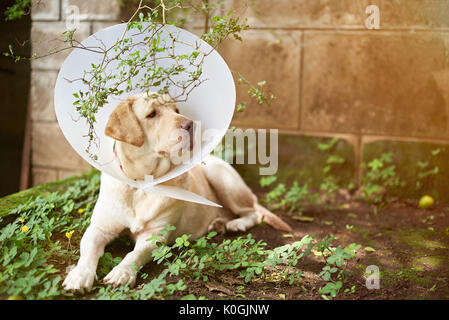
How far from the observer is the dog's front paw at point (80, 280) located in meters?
2.10

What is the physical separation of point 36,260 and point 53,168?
2.43m

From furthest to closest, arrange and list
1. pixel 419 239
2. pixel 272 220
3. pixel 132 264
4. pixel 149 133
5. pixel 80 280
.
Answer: pixel 272 220
pixel 419 239
pixel 149 133
pixel 132 264
pixel 80 280

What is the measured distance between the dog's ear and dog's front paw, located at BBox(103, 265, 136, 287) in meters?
0.71

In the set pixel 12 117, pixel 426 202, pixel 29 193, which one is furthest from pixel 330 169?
pixel 12 117

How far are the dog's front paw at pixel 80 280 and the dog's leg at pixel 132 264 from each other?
9cm

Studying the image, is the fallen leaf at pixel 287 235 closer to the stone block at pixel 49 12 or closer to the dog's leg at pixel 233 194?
the dog's leg at pixel 233 194

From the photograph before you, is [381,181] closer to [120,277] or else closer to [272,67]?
[272,67]

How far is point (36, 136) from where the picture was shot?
4.50 m

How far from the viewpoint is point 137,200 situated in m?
2.59

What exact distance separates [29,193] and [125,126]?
1408 millimetres

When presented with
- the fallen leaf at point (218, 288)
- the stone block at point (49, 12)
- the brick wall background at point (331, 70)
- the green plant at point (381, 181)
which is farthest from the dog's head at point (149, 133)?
the green plant at point (381, 181)

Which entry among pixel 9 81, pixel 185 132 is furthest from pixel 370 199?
pixel 9 81

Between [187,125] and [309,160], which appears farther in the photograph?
[309,160]
